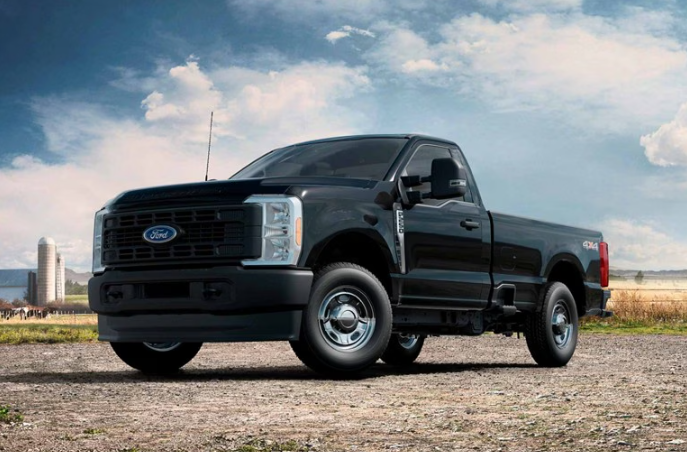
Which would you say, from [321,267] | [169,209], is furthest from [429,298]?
[169,209]

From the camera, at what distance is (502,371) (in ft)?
37.1

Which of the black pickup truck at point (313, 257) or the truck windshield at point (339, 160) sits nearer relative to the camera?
the black pickup truck at point (313, 257)

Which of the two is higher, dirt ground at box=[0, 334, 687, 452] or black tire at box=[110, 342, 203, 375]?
black tire at box=[110, 342, 203, 375]

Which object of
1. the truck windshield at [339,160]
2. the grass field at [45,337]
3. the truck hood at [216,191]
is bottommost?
the grass field at [45,337]

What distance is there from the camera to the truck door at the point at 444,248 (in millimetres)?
9945

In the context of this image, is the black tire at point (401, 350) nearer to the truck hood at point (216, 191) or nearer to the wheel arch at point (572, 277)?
the wheel arch at point (572, 277)

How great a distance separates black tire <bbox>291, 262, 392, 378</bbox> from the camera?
8.91 metres

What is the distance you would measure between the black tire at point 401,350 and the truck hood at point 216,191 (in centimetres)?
374

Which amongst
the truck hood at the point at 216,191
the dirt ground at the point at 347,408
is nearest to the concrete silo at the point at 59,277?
A: the dirt ground at the point at 347,408

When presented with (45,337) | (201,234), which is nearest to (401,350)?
(201,234)

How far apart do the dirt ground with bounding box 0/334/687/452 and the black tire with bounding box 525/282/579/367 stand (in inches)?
11.6

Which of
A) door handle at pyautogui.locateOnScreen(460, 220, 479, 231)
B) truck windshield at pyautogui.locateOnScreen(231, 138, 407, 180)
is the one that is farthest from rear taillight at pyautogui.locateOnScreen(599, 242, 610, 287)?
truck windshield at pyautogui.locateOnScreen(231, 138, 407, 180)

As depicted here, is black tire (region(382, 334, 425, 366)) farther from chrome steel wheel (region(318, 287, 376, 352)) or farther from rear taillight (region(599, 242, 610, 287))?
chrome steel wheel (region(318, 287, 376, 352))

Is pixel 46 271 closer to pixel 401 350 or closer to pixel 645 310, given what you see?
pixel 645 310
